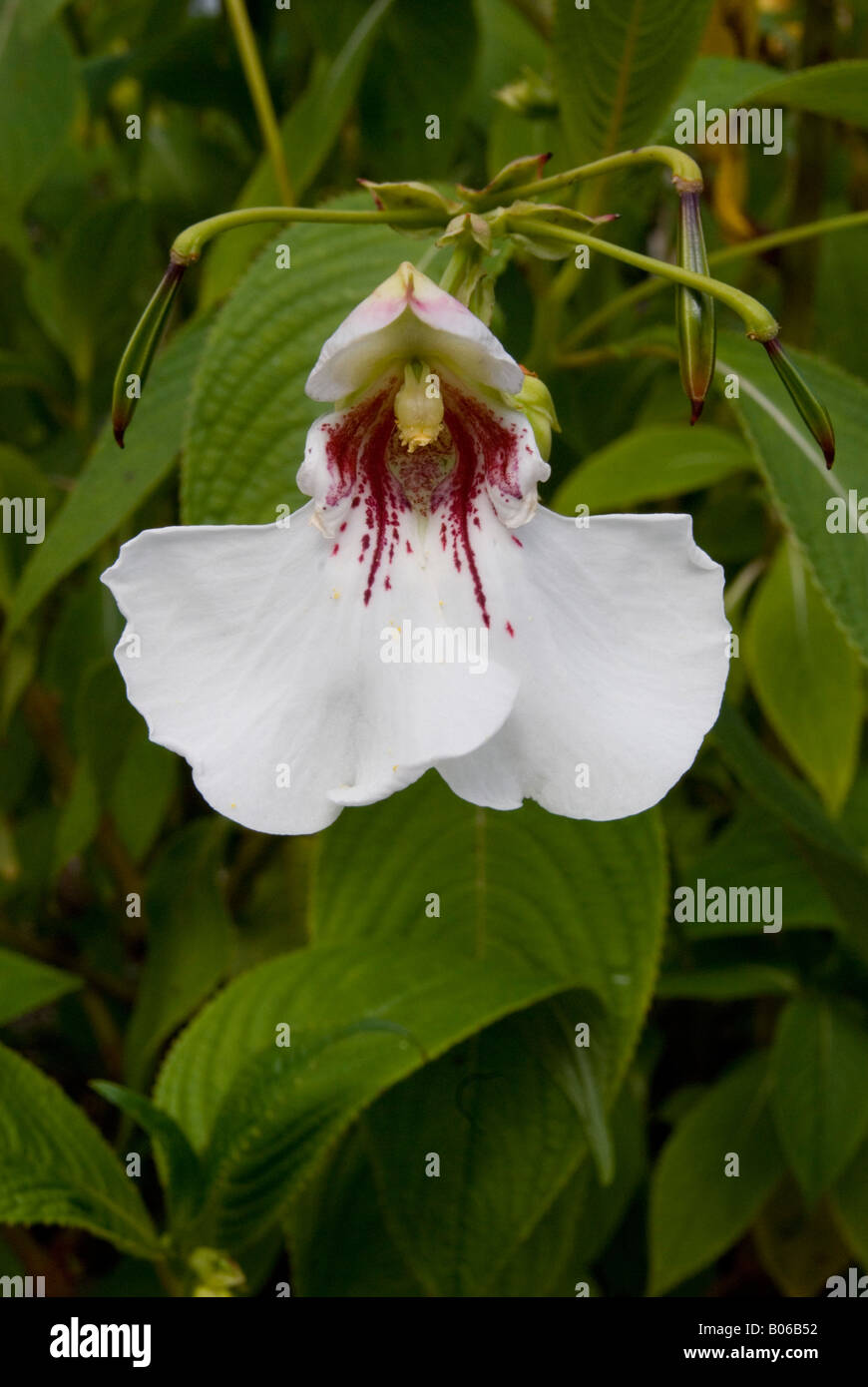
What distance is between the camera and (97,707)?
0.90 metres

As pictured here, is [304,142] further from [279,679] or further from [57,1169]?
[57,1169]

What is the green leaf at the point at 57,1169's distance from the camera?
62cm

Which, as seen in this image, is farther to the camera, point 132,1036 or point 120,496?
point 132,1036

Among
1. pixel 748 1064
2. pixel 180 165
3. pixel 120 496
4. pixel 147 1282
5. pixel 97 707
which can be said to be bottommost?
pixel 147 1282

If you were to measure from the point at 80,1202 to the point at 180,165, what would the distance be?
99 cm

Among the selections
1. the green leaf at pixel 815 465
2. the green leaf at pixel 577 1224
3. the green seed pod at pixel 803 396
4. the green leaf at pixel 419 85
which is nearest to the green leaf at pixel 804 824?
the green leaf at pixel 815 465

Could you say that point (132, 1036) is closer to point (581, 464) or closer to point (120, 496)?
point (120, 496)

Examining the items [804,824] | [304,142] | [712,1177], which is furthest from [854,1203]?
[304,142]

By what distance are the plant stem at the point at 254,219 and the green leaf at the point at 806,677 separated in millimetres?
538

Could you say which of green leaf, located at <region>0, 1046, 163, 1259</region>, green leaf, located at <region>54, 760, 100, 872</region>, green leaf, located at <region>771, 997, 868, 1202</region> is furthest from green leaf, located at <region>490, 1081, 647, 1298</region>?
green leaf, located at <region>54, 760, 100, 872</region>

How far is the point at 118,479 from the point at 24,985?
0.34m

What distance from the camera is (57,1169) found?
64cm

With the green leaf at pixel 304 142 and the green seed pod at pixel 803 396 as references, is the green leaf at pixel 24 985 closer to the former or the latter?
the green leaf at pixel 304 142
